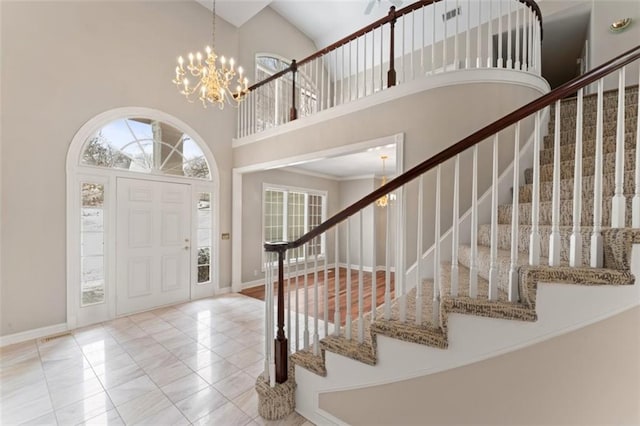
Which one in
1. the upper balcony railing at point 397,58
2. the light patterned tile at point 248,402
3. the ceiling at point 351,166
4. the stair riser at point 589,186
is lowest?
the light patterned tile at point 248,402

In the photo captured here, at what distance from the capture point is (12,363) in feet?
8.38

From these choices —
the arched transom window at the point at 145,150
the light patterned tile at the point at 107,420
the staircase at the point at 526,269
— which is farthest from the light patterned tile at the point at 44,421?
the arched transom window at the point at 145,150

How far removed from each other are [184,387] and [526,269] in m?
2.56

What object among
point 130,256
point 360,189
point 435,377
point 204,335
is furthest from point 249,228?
point 435,377

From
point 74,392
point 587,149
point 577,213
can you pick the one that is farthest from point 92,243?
point 587,149

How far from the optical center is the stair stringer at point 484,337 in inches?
44.8

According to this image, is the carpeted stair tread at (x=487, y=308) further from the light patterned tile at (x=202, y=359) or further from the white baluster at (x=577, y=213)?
the light patterned tile at (x=202, y=359)

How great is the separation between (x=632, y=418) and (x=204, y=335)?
339 cm

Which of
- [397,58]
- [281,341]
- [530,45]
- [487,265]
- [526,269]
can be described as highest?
[397,58]

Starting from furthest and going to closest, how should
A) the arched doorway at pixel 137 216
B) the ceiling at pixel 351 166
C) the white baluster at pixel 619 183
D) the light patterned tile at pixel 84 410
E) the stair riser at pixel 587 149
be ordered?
the ceiling at pixel 351 166 < the arched doorway at pixel 137 216 < the stair riser at pixel 587 149 < the light patterned tile at pixel 84 410 < the white baluster at pixel 619 183

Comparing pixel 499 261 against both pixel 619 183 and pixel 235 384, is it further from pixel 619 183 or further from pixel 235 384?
pixel 235 384

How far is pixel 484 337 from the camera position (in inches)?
51.5

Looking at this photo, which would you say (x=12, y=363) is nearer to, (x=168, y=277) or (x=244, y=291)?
(x=168, y=277)

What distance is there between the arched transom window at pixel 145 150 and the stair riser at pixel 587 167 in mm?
4492
